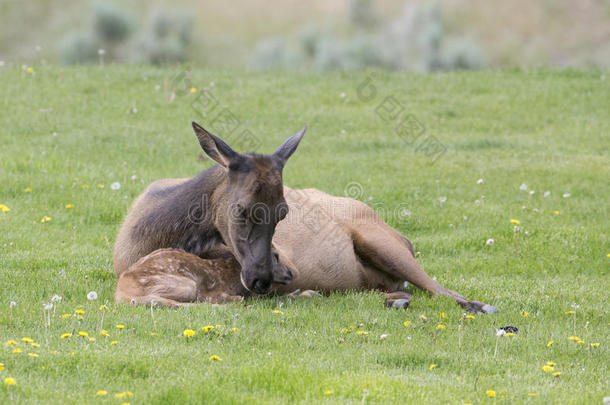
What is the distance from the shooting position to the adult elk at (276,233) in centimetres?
701

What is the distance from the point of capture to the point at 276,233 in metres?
8.23

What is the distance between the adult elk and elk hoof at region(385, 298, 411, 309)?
17mm

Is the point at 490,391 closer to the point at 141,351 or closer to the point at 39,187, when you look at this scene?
the point at 141,351

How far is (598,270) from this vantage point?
9.45 meters

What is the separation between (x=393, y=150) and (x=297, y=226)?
20.4 feet

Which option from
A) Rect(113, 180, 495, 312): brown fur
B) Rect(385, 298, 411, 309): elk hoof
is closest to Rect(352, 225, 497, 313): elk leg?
Rect(113, 180, 495, 312): brown fur

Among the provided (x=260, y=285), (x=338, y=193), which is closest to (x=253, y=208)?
(x=260, y=285)

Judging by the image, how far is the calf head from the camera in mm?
6930

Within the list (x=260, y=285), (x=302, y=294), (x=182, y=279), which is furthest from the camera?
(x=302, y=294)

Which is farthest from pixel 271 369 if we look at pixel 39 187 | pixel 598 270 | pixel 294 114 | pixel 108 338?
pixel 294 114

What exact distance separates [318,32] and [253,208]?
29.7 meters

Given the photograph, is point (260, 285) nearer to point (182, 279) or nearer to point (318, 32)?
point (182, 279)

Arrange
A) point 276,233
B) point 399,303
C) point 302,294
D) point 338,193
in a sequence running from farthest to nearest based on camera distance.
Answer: point 338,193, point 276,233, point 302,294, point 399,303

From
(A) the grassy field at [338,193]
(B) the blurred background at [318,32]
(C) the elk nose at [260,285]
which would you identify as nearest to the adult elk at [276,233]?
(C) the elk nose at [260,285]
